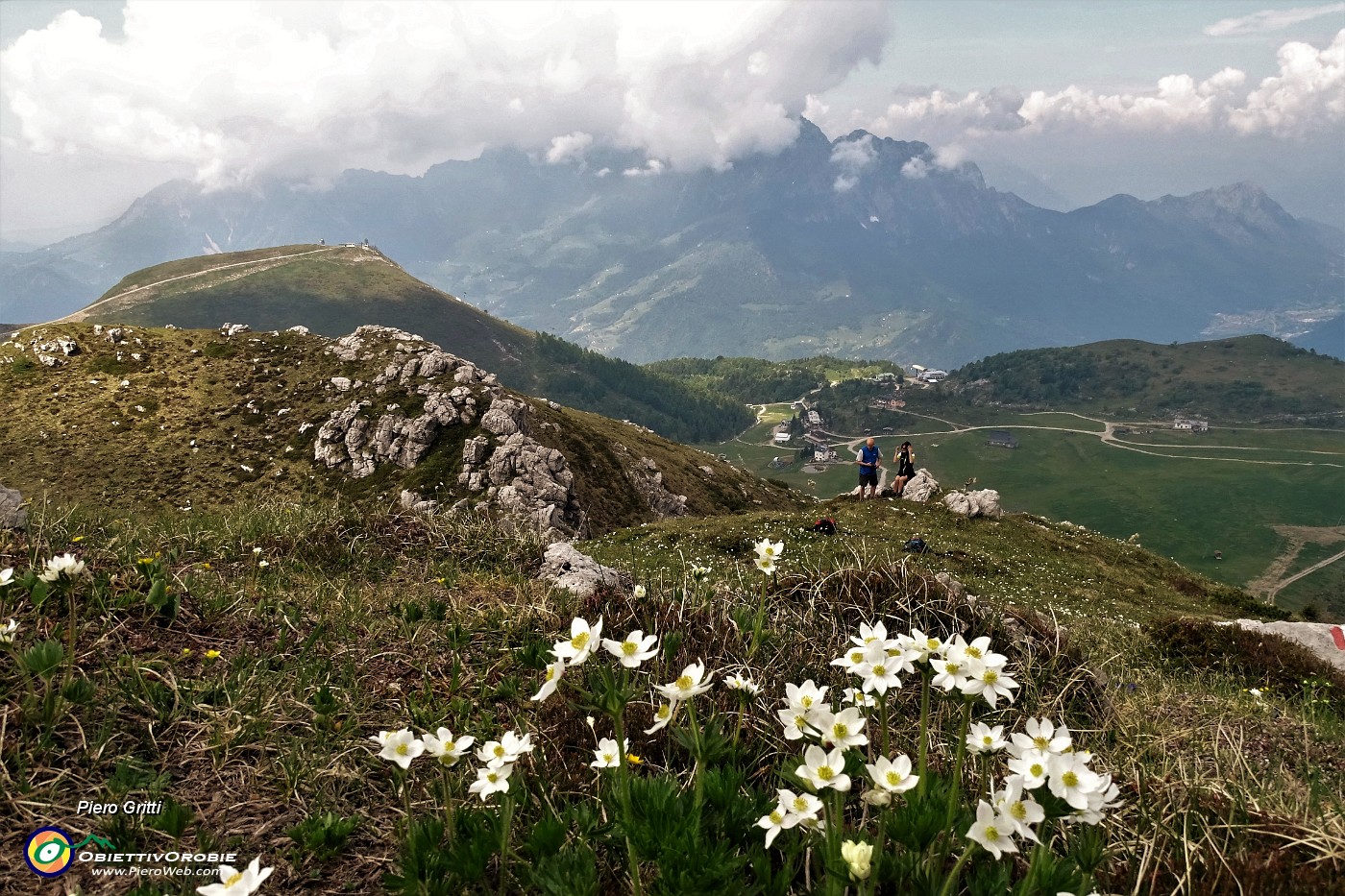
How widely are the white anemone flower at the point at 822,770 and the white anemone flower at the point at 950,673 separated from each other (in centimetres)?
60

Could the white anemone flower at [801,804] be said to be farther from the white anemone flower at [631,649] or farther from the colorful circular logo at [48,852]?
the colorful circular logo at [48,852]

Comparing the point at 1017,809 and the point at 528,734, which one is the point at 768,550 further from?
the point at 1017,809

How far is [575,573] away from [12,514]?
23.7ft

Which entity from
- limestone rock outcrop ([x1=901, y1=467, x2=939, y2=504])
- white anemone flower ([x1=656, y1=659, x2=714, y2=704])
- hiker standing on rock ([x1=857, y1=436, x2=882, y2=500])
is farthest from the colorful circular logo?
limestone rock outcrop ([x1=901, y1=467, x2=939, y2=504])

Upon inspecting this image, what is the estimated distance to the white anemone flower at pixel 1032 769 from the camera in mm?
2615

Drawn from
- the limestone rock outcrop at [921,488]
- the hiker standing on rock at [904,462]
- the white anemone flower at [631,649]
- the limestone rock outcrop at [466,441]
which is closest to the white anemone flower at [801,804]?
the white anemone flower at [631,649]

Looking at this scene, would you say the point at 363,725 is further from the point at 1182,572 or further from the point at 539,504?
the point at 539,504

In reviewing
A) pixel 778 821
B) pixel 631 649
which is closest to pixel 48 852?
pixel 631 649

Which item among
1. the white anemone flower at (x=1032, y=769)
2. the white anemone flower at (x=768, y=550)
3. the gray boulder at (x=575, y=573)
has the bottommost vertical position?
the gray boulder at (x=575, y=573)

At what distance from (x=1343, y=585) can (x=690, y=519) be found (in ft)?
650

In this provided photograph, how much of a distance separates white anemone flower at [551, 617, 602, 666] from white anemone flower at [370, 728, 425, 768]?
81 cm

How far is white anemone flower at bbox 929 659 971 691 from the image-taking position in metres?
3.10

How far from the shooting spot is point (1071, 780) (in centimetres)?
263

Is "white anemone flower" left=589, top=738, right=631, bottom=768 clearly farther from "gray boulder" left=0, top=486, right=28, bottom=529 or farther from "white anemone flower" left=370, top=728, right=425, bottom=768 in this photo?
"gray boulder" left=0, top=486, right=28, bottom=529
